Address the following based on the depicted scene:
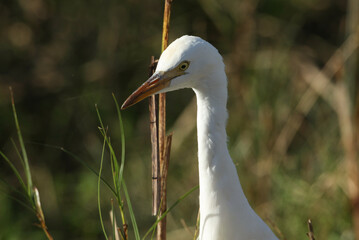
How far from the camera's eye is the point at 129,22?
3.51 metres

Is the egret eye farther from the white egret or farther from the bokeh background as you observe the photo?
the bokeh background

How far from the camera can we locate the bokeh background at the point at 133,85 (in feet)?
9.78

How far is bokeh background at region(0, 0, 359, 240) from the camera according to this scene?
2980 mm

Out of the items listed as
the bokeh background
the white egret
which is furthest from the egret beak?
the bokeh background

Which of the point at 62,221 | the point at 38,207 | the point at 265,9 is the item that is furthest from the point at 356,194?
the point at 62,221

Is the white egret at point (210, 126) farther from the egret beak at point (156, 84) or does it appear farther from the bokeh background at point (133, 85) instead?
the bokeh background at point (133, 85)

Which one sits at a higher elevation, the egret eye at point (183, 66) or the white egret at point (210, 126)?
the egret eye at point (183, 66)

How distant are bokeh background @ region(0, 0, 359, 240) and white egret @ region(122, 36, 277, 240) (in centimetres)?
152

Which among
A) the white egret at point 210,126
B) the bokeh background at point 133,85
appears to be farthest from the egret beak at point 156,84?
the bokeh background at point 133,85

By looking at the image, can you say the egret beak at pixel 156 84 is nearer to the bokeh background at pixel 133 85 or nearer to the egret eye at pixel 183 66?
the egret eye at pixel 183 66

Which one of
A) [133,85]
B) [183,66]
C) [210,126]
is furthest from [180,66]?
[133,85]

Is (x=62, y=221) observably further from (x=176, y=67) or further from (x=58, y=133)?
(x=176, y=67)

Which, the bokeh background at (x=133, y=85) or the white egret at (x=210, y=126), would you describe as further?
the bokeh background at (x=133, y=85)

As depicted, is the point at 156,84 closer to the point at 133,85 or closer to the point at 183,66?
the point at 183,66
